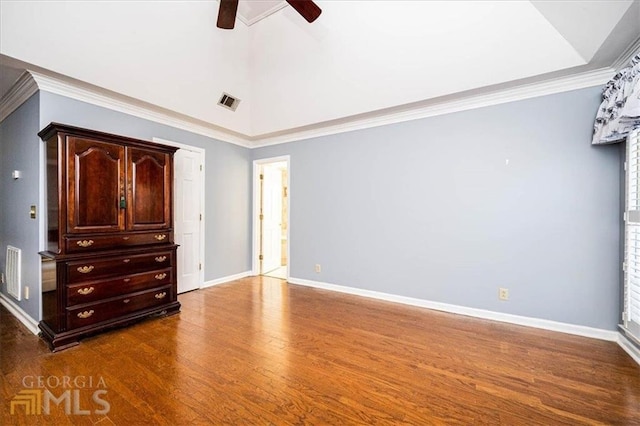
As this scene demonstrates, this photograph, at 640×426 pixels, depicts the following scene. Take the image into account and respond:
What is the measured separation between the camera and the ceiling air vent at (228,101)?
384 cm

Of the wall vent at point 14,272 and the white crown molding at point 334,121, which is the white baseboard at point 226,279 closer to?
the wall vent at point 14,272

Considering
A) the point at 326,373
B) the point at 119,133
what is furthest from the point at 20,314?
the point at 326,373

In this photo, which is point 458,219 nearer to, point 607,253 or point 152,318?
point 607,253

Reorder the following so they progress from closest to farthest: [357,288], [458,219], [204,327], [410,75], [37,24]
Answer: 1. [37,24]
2. [204,327]
3. [410,75]
4. [458,219]
5. [357,288]

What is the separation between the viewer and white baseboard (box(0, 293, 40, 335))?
2691 mm

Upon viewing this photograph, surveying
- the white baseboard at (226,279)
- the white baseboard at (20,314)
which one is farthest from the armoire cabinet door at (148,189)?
the white baseboard at (226,279)

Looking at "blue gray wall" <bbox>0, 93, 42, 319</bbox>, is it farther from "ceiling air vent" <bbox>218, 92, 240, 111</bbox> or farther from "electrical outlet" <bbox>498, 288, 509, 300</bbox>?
"electrical outlet" <bbox>498, 288, 509, 300</bbox>

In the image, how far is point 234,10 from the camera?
7.55 ft

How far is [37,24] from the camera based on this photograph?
7.34ft

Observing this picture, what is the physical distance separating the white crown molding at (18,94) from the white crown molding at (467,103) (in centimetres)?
297

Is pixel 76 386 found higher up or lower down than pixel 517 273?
lower down

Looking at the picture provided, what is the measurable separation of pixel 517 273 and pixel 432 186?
1.34m

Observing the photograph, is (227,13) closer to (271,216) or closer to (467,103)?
(467,103)

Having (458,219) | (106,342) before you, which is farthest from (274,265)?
(458,219)
